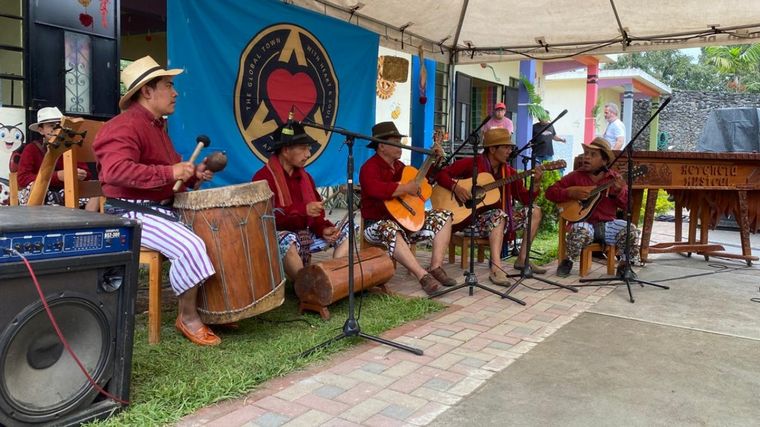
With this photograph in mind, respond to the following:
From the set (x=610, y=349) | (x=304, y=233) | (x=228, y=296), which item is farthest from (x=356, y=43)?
(x=610, y=349)

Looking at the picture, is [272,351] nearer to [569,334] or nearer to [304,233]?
[304,233]

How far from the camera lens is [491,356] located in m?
3.42

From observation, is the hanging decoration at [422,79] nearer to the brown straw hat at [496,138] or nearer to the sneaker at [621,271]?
the brown straw hat at [496,138]

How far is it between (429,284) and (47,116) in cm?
322

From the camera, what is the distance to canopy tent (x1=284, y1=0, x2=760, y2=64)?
18.5 feet

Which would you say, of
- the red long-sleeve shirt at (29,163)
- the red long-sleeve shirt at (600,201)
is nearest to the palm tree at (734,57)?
the red long-sleeve shirt at (600,201)

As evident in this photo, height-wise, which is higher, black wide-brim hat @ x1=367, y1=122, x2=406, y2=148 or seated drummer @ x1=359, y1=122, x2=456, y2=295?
black wide-brim hat @ x1=367, y1=122, x2=406, y2=148

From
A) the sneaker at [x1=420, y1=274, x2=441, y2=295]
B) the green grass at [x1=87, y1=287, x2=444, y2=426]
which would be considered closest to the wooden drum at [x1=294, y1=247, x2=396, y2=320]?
the green grass at [x1=87, y1=287, x2=444, y2=426]

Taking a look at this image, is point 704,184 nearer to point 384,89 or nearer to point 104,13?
point 384,89

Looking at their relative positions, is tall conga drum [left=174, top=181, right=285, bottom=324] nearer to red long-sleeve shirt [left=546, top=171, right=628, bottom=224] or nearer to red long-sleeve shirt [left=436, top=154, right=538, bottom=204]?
red long-sleeve shirt [left=436, top=154, right=538, bottom=204]

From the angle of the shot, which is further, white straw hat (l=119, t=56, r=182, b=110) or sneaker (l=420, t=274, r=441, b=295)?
sneaker (l=420, t=274, r=441, b=295)

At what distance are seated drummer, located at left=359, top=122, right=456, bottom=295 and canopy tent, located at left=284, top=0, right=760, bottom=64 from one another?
148 cm

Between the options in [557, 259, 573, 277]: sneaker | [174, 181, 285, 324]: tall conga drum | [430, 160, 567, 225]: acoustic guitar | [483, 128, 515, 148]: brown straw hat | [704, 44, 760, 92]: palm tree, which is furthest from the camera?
[704, 44, 760, 92]: palm tree

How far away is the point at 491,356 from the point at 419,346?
42 centimetres
